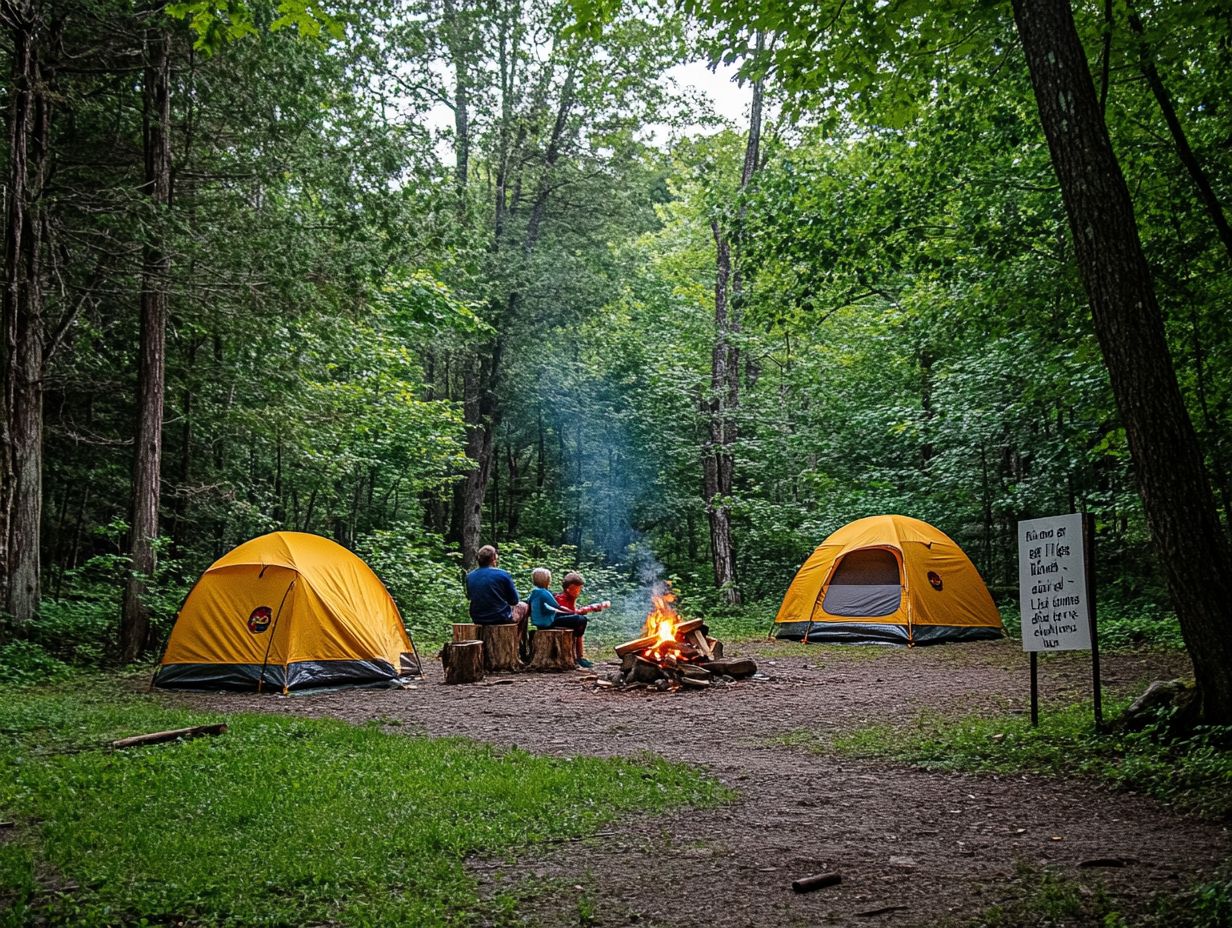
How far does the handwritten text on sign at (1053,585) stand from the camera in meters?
6.68

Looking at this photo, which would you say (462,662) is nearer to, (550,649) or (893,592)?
(550,649)

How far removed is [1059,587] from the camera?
6848 millimetres

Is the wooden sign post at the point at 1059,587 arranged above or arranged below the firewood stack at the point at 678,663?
above

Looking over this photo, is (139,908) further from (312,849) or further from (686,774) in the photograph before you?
(686,774)

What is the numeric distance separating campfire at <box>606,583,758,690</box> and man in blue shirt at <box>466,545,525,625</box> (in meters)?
1.84

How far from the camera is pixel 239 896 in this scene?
3871 mm

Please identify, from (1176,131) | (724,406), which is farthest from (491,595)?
(724,406)

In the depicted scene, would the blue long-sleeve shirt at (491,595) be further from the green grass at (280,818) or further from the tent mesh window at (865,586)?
the tent mesh window at (865,586)

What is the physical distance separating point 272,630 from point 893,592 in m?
9.36

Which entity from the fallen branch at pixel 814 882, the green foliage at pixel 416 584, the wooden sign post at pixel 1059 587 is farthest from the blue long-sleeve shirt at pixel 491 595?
the fallen branch at pixel 814 882

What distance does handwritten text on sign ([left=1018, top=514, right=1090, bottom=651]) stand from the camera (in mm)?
6680

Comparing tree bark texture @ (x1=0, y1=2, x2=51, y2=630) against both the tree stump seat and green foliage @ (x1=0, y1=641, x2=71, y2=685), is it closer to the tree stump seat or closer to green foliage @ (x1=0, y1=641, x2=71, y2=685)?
green foliage @ (x1=0, y1=641, x2=71, y2=685)

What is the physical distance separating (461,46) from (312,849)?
19.4 meters

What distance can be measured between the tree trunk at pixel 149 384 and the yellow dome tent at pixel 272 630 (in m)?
1.88
